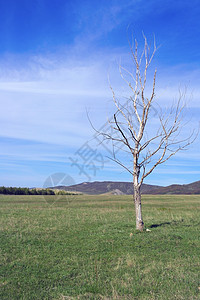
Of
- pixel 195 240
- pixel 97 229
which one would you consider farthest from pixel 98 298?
pixel 97 229

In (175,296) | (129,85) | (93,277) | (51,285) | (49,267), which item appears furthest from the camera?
(129,85)

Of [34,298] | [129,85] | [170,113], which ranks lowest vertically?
[34,298]

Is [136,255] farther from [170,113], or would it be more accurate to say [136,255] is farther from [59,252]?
[170,113]

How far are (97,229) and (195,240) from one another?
5493 mm

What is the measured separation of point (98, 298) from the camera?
6398 mm

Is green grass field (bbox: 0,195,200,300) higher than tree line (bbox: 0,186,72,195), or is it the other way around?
tree line (bbox: 0,186,72,195)

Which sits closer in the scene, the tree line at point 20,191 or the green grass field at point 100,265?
the green grass field at point 100,265

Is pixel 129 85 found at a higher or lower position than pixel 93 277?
higher

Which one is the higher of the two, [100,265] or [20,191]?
[20,191]

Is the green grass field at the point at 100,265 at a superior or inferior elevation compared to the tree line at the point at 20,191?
inferior

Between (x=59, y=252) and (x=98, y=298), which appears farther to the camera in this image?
(x=59, y=252)

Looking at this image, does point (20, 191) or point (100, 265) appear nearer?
point (100, 265)

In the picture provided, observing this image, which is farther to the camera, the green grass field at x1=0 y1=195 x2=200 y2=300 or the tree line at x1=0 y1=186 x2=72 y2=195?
the tree line at x1=0 y1=186 x2=72 y2=195

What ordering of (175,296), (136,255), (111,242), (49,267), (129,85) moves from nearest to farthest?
1. (175,296)
2. (49,267)
3. (136,255)
4. (111,242)
5. (129,85)
